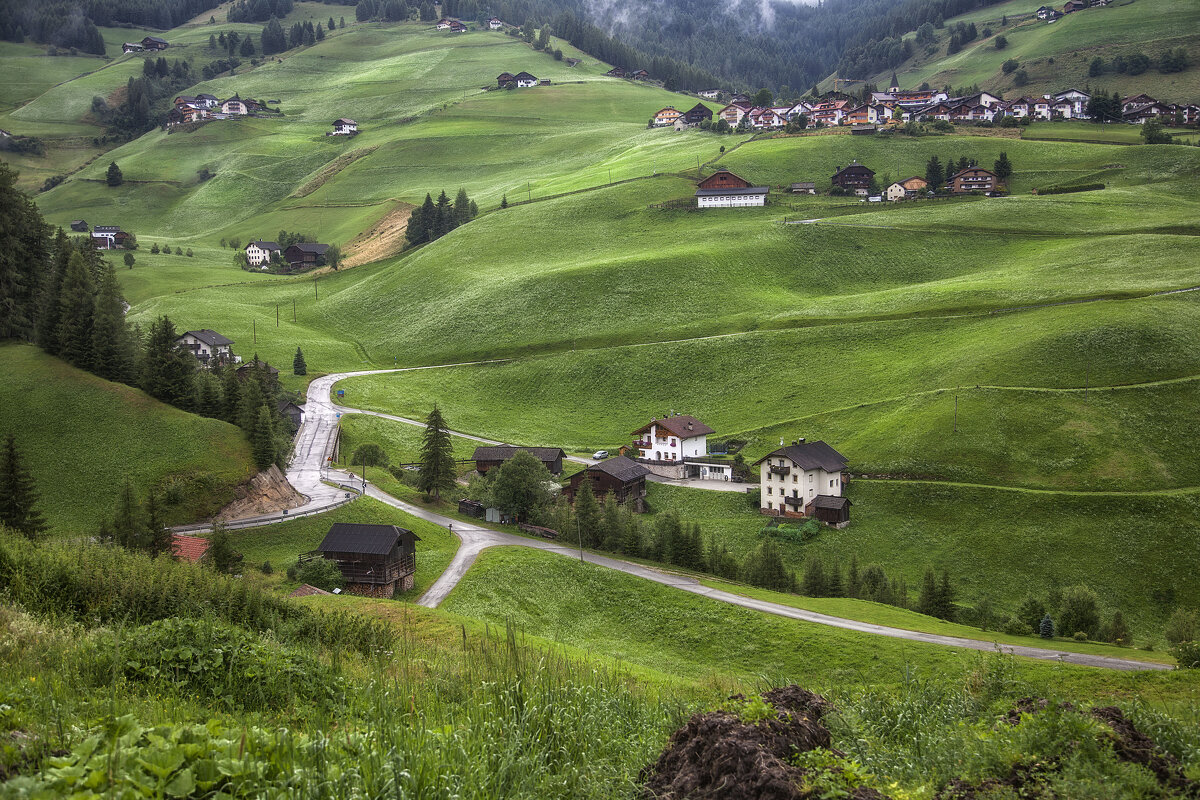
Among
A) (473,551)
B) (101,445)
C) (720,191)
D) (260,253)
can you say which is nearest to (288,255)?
(260,253)

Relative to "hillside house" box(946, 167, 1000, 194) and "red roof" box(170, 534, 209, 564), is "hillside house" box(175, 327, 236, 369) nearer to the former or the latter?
"red roof" box(170, 534, 209, 564)

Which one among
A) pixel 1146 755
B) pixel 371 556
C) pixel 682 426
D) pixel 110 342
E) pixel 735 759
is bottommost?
pixel 682 426

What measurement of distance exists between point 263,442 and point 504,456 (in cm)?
2586

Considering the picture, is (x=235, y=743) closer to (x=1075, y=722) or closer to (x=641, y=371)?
(x=1075, y=722)

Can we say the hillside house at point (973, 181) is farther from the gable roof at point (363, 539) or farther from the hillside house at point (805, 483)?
the gable roof at point (363, 539)

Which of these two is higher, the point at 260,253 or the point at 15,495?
the point at 260,253

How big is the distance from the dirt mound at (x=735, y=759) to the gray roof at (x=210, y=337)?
116 m

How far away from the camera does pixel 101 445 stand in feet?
201

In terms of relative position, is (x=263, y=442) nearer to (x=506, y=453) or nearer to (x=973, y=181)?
(x=506, y=453)

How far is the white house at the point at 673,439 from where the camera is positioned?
87125 mm

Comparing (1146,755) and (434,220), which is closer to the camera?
(1146,755)

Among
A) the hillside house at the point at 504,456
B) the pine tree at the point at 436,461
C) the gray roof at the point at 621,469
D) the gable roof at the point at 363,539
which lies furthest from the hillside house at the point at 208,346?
the gable roof at the point at 363,539

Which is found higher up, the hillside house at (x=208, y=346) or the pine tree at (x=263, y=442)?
the hillside house at (x=208, y=346)

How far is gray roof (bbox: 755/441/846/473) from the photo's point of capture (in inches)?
2857
